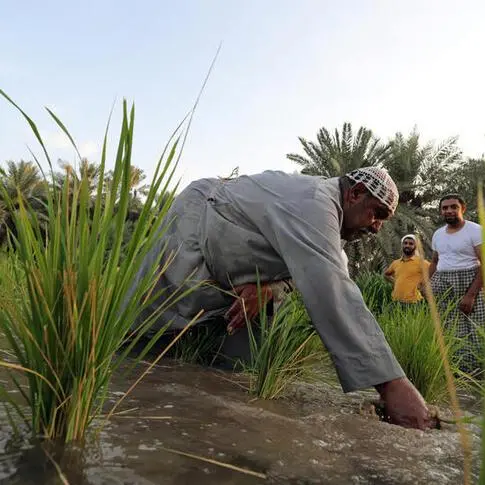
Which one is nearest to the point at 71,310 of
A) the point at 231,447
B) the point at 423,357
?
the point at 231,447

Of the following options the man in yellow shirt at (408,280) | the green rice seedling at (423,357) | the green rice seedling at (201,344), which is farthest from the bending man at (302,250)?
the man in yellow shirt at (408,280)

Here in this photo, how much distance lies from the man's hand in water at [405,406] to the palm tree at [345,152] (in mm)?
16102

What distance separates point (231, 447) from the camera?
1.28m

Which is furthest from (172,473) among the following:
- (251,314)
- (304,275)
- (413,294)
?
(413,294)

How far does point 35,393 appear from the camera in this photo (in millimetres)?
1143


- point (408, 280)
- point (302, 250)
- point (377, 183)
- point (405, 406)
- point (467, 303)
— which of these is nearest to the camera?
point (405, 406)

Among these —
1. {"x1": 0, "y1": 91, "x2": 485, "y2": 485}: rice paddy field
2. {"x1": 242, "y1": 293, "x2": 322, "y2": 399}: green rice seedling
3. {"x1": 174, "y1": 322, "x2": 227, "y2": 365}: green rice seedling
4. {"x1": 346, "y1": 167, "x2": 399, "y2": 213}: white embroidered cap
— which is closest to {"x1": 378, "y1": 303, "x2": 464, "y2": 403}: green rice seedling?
{"x1": 242, "y1": 293, "x2": 322, "y2": 399}: green rice seedling

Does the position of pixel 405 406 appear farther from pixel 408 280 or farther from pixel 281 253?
pixel 408 280

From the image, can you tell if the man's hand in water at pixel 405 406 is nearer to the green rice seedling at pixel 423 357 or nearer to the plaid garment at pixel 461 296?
the green rice seedling at pixel 423 357

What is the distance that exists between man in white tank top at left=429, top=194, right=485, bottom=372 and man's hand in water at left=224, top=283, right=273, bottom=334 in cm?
242

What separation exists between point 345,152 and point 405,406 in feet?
54.7

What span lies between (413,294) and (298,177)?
Answer: 3.82 m

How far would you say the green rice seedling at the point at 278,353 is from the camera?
7.00 ft

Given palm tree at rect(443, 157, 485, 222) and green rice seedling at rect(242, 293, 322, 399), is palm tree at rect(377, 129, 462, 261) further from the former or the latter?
green rice seedling at rect(242, 293, 322, 399)
